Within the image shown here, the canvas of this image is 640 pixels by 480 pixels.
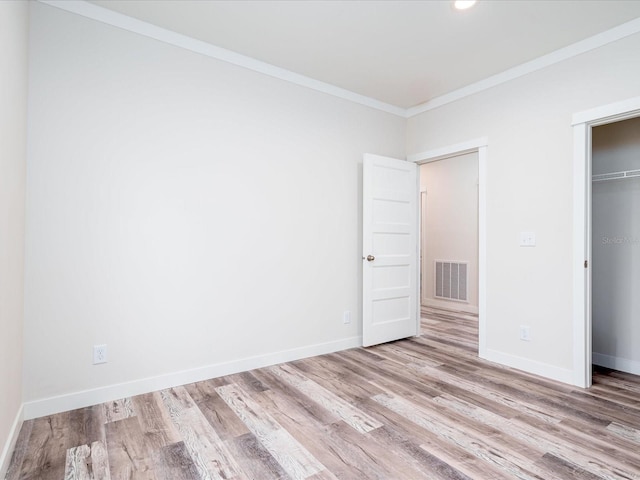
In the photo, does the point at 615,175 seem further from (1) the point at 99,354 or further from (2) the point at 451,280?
(1) the point at 99,354

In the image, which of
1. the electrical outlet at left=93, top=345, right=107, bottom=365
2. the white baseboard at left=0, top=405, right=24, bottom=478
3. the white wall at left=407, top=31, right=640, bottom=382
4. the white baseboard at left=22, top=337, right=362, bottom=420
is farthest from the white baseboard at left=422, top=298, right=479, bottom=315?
the white baseboard at left=0, top=405, right=24, bottom=478

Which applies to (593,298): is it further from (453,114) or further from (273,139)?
(273,139)

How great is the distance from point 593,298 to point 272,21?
145 inches

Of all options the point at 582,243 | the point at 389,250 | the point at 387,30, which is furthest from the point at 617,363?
the point at 387,30

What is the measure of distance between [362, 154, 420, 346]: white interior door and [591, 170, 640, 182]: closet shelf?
1666 millimetres

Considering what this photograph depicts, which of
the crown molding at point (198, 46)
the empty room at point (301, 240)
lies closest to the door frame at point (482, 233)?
the empty room at point (301, 240)

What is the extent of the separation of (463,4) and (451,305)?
454cm

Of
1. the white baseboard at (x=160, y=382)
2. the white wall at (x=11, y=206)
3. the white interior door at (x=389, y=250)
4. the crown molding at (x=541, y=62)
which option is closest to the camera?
the white wall at (x=11, y=206)

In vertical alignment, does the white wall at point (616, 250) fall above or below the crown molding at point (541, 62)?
below

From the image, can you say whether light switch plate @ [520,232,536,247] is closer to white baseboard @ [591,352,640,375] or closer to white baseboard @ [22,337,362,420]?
white baseboard @ [591,352,640,375]

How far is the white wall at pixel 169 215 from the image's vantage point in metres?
2.23

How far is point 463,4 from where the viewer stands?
2311 mm

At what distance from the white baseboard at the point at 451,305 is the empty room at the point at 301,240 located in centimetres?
194

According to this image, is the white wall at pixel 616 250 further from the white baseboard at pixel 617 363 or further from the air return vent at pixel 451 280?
the air return vent at pixel 451 280
